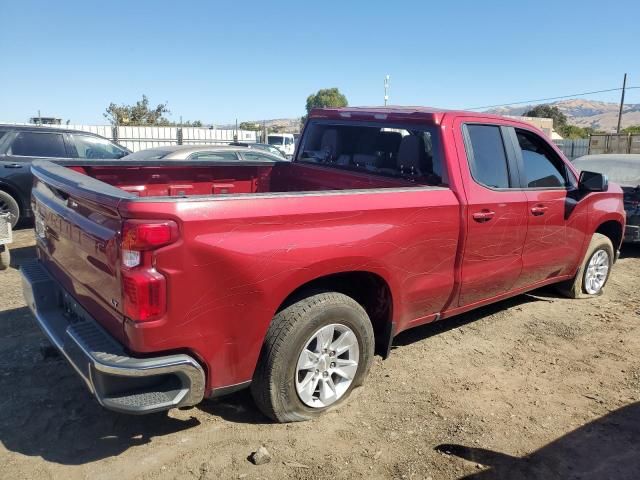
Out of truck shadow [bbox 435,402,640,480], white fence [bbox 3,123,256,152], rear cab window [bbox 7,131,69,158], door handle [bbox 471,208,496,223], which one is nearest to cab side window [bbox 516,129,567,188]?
door handle [bbox 471,208,496,223]

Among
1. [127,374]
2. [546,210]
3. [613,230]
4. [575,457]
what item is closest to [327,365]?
[127,374]

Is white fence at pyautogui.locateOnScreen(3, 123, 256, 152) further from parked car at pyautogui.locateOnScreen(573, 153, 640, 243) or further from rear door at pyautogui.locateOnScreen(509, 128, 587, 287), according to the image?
rear door at pyautogui.locateOnScreen(509, 128, 587, 287)

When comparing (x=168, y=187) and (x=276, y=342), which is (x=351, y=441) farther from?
(x=168, y=187)

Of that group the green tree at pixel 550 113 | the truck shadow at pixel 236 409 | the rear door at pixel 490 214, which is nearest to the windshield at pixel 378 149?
the rear door at pixel 490 214

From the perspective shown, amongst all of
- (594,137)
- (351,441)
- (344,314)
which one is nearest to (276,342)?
(344,314)

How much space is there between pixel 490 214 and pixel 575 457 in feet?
5.72

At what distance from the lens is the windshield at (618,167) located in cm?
805

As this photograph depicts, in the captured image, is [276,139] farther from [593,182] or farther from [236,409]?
[236,409]

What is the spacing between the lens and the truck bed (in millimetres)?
4297

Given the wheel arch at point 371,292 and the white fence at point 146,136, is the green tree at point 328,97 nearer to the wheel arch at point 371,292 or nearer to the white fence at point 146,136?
the white fence at point 146,136

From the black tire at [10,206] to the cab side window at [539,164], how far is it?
7642mm

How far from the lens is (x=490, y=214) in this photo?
4.01 meters

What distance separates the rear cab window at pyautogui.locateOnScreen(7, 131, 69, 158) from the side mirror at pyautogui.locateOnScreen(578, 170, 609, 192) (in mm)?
7870

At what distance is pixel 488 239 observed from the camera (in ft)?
13.3
